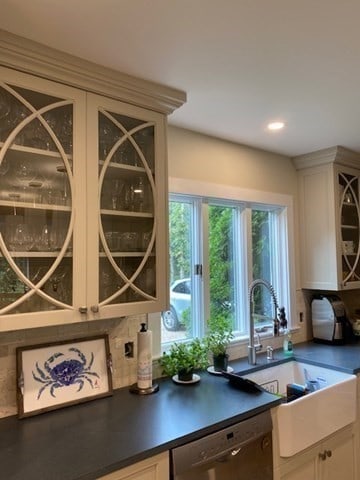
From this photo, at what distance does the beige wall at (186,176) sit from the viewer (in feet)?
5.41

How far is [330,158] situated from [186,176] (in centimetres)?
127

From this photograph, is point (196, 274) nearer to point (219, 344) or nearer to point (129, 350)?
point (219, 344)

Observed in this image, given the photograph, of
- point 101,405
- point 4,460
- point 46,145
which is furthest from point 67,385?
point 46,145

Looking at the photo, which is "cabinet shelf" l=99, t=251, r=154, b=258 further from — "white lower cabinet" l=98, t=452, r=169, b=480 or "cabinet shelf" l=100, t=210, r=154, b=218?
"white lower cabinet" l=98, t=452, r=169, b=480

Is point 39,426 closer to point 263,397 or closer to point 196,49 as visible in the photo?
point 263,397

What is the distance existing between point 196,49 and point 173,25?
0.59ft

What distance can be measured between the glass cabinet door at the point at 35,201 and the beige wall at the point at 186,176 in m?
0.34

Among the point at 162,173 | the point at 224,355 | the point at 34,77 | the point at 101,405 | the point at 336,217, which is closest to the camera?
the point at 34,77

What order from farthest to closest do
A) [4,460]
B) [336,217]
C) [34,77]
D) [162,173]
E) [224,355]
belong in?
[336,217], [224,355], [162,173], [34,77], [4,460]

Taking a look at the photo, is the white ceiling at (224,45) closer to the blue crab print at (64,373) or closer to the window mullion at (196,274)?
the window mullion at (196,274)

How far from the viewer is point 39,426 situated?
152 cm

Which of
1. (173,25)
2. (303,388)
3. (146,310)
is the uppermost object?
(173,25)

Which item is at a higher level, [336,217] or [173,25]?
[173,25]

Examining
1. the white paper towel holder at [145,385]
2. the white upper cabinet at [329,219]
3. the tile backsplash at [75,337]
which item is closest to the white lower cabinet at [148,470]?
the white paper towel holder at [145,385]
